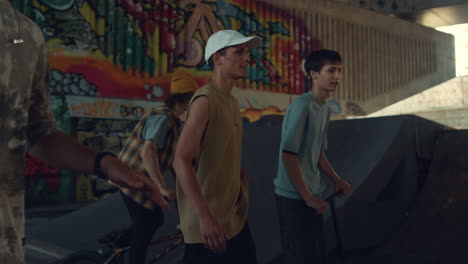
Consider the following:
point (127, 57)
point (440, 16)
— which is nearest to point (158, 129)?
point (127, 57)

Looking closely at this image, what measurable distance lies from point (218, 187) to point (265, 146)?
3.58 meters

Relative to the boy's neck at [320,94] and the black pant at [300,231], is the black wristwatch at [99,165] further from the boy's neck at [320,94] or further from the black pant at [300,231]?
the boy's neck at [320,94]

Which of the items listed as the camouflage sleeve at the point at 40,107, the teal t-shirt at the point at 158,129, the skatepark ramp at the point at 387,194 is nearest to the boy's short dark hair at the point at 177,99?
the teal t-shirt at the point at 158,129

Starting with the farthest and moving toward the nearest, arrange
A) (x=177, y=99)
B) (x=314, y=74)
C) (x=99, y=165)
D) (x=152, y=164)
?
(x=177, y=99) < (x=152, y=164) < (x=314, y=74) < (x=99, y=165)

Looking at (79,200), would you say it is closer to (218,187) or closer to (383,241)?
(383,241)

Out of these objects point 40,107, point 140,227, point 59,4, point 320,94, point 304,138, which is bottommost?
point 140,227

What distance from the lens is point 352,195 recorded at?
3982 millimetres

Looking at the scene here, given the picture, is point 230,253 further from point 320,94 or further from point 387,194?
point 387,194

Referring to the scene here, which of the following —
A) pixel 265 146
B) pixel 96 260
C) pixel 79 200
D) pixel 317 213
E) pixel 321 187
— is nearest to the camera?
pixel 317 213

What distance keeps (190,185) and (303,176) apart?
3.10 ft

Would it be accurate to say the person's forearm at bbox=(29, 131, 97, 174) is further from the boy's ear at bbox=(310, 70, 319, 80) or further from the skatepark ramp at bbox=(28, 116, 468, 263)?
the skatepark ramp at bbox=(28, 116, 468, 263)

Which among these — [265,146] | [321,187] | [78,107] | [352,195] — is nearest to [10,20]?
[321,187]

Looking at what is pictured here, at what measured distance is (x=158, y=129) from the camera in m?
3.13

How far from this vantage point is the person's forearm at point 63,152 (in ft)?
3.90
